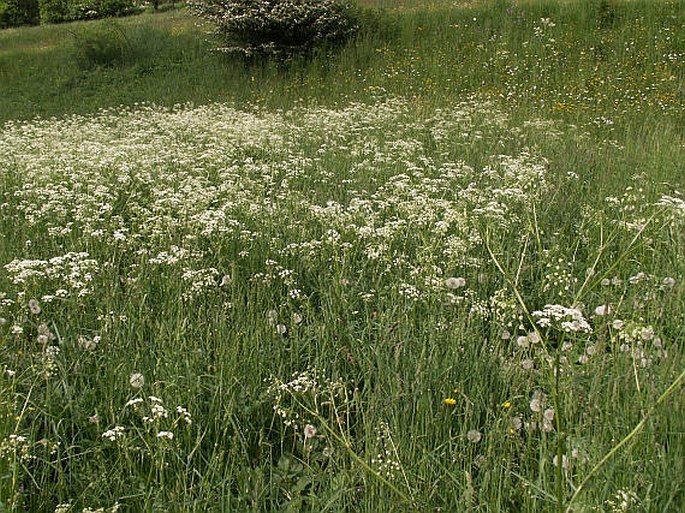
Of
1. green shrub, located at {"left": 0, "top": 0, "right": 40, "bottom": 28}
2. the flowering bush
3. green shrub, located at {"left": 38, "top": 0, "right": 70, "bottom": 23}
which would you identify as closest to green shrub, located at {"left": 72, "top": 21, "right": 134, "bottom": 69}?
the flowering bush

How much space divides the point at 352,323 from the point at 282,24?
13570 millimetres

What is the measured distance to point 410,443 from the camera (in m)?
2.23

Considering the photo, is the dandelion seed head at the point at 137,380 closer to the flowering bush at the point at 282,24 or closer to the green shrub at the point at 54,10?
the flowering bush at the point at 282,24

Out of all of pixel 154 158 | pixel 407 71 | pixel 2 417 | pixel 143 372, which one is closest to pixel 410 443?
pixel 143 372

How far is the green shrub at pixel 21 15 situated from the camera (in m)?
40.0

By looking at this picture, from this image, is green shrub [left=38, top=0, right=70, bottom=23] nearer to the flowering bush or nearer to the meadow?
the flowering bush

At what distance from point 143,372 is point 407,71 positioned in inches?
460

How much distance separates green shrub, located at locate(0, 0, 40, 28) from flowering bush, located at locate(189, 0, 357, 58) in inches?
1197

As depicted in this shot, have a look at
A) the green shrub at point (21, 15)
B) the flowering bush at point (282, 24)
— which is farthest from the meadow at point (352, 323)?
the green shrub at point (21, 15)

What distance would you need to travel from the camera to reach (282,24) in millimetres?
15312

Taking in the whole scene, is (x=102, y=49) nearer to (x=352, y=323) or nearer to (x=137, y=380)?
(x=352, y=323)

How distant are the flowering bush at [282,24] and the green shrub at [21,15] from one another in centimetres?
3039

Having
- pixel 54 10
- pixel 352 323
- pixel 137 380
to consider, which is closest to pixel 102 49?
pixel 352 323

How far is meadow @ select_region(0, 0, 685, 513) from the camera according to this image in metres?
2.06
